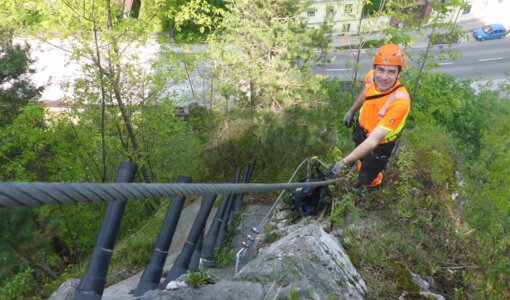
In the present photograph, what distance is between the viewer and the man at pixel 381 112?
419 cm

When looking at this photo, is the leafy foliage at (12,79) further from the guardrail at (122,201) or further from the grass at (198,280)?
the grass at (198,280)

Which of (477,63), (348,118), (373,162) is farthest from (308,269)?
(477,63)

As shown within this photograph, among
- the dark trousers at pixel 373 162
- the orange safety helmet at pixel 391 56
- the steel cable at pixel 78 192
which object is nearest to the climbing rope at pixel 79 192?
the steel cable at pixel 78 192

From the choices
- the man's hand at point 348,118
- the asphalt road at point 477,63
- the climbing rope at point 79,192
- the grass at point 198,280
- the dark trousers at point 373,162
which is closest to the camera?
the climbing rope at point 79,192

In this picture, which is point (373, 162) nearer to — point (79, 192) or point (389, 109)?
point (389, 109)

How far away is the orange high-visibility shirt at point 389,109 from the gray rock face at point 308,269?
1608 millimetres

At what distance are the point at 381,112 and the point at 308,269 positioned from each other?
229 cm

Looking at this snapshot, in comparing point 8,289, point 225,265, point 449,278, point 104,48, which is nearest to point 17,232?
point 8,289

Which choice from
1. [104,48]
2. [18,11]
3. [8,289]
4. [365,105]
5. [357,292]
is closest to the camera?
[357,292]

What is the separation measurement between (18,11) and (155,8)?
3614 millimetres

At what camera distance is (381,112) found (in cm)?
439

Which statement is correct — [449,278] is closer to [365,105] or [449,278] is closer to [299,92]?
[365,105]

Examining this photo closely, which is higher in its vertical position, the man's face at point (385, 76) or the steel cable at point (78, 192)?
the steel cable at point (78, 192)

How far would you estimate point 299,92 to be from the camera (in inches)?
310
